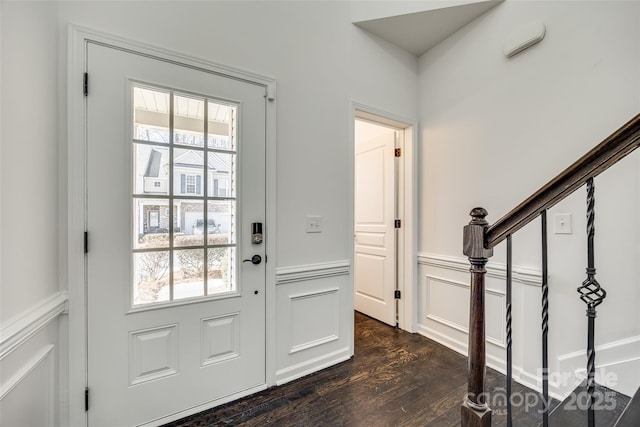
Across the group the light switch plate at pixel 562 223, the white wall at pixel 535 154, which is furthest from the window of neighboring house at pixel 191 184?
the light switch plate at pixel 562 223

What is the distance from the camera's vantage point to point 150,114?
1.55 metres

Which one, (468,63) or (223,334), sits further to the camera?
(468,63)

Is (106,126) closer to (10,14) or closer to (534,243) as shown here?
(10,14)

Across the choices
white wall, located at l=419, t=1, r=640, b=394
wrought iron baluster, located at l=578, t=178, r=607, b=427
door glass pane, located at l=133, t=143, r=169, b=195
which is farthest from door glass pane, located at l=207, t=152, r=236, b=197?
white wall, located at l=419, t=1, r=640, b=394

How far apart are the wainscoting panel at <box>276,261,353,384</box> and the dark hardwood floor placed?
93 mm

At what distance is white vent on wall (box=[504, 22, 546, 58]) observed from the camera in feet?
6.06

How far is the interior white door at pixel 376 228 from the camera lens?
2902 millimetres

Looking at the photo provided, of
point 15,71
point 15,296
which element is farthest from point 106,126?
point 15,296

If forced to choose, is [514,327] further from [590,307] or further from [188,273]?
[188,273]

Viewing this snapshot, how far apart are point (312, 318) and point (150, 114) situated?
68.4 inches

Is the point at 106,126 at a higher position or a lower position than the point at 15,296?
higher

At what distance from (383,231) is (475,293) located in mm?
1932

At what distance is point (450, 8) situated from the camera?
2158 mm

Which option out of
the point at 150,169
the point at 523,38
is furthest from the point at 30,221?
the point at 523,38
